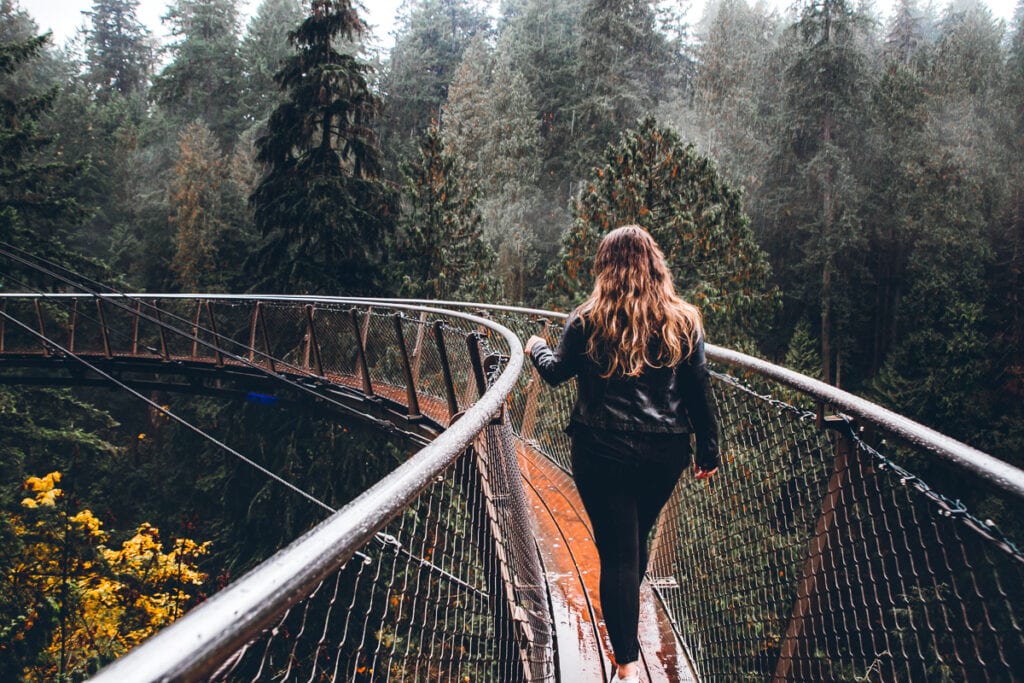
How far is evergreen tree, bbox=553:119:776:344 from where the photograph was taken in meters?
14.5

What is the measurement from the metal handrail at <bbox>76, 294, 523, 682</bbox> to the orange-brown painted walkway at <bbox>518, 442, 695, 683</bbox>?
1915 mm

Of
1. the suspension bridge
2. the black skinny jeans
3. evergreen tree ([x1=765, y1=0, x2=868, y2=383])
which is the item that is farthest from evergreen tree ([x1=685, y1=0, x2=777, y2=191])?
the black skinny jeans

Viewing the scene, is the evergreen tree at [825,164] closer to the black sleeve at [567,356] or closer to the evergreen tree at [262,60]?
the black sleeve at [567,356]

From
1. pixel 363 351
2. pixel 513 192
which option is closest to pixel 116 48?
pixel 513 192

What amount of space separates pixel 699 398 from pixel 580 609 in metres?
1.44

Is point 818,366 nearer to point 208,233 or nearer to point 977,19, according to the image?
point 977,19

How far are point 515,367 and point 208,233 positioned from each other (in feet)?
90.0

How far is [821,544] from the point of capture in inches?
85.0

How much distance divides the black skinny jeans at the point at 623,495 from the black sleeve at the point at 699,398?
88 mm

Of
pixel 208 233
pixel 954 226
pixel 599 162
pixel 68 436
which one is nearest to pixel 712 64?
pixel 599 162

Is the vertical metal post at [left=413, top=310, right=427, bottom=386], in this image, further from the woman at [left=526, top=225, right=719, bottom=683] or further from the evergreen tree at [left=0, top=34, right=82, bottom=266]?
the evergreen tree at [left=0, top=34, right=82, bottom=266]

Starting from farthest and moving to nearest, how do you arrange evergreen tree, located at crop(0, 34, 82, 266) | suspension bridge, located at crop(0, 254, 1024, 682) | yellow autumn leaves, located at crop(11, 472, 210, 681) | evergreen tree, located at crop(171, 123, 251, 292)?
evergreen tree, located at crop(171, 123, 251, 292), evergreen tree, located at crop(0, 34, 82, 266), yellow autumn leaves, located at crop(11, 472, 210, 681), suspension bridge, located at crop(0, 254, 1024, 682)

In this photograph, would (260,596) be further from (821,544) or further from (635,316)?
(821,544)

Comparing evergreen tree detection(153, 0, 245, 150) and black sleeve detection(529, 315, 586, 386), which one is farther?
evergreen tree detection(153, 0, 245, 150)
